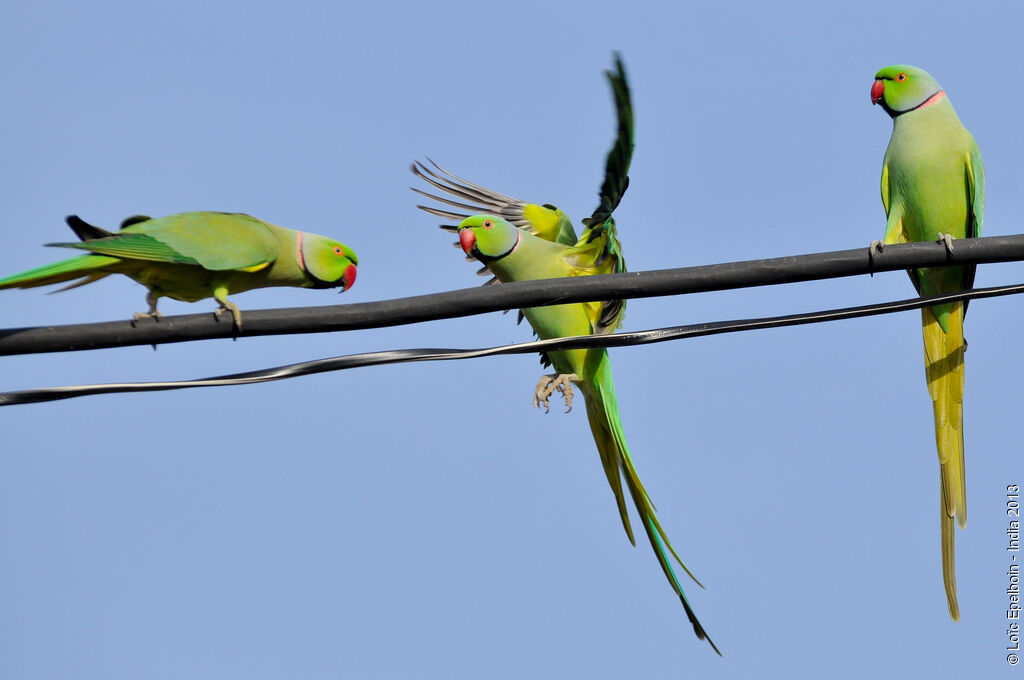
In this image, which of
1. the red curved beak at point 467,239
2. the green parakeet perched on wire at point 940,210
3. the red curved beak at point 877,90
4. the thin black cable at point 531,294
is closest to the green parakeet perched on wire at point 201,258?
the thin black cable at point 531,294

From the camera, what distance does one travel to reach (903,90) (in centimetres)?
573

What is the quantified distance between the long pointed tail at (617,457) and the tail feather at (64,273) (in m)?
2.88

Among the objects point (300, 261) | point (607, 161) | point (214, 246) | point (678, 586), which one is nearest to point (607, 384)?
point (678, 586)

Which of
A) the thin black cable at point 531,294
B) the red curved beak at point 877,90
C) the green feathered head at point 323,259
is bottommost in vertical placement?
the thin black cable at point 531,294

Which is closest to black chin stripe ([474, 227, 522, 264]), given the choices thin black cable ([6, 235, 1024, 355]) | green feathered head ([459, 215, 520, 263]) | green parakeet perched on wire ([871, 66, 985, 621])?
green feathered head ([459, 215, 520, 263])

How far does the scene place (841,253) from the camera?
3551mm

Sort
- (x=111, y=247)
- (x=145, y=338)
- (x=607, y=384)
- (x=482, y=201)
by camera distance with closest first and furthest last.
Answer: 1. (x=145, y=338)
2. (x=111, y=247)
3. (x=607, y=384)
4. (x=482, y=201)

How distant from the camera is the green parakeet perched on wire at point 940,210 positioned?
5293mm

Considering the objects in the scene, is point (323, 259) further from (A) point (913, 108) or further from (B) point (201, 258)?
(A) point (913, 108)

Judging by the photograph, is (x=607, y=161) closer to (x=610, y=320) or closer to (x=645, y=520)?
(x=610, y=320)

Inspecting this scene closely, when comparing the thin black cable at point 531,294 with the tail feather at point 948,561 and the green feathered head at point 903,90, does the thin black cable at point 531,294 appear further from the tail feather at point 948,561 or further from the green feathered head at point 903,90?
the green feathered head at point 903,90

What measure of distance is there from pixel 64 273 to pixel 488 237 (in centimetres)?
257

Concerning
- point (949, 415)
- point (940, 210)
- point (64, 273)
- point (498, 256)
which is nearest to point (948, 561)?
point (949, 415)

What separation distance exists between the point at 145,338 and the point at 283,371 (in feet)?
1.48
